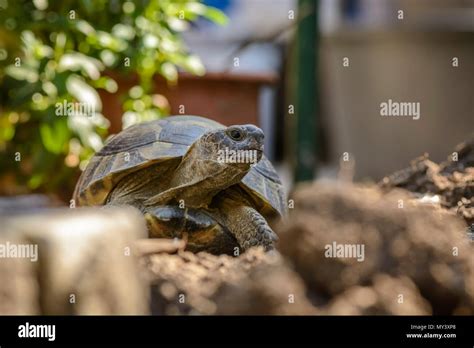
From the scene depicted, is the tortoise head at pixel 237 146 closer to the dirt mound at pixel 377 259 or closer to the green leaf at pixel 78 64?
the dirt mound at pixel 377 259

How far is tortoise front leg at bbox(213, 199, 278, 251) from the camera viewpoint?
8.97 ft

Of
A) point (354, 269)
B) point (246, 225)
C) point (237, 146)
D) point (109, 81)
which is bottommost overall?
point (354, 269)

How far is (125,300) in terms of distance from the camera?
137 cm

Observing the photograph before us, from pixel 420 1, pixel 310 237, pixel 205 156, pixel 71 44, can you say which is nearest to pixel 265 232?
pixel 205 156

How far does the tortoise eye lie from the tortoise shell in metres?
0.29

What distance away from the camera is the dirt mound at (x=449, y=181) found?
2.72 metres

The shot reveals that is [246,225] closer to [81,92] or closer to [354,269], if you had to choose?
[354,269]

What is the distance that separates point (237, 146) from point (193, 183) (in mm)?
235

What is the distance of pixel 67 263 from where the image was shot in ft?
3.97

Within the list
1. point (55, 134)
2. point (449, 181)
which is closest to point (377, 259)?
point (449, 181)

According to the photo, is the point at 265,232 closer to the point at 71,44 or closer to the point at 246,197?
the point at 246,197

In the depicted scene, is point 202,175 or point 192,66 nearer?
point 202,175

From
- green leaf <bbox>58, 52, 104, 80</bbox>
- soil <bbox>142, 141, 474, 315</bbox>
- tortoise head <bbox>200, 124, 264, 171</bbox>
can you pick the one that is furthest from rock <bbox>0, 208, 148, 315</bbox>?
green leaf <bbox>58, 52, 104, 80</bbox>
